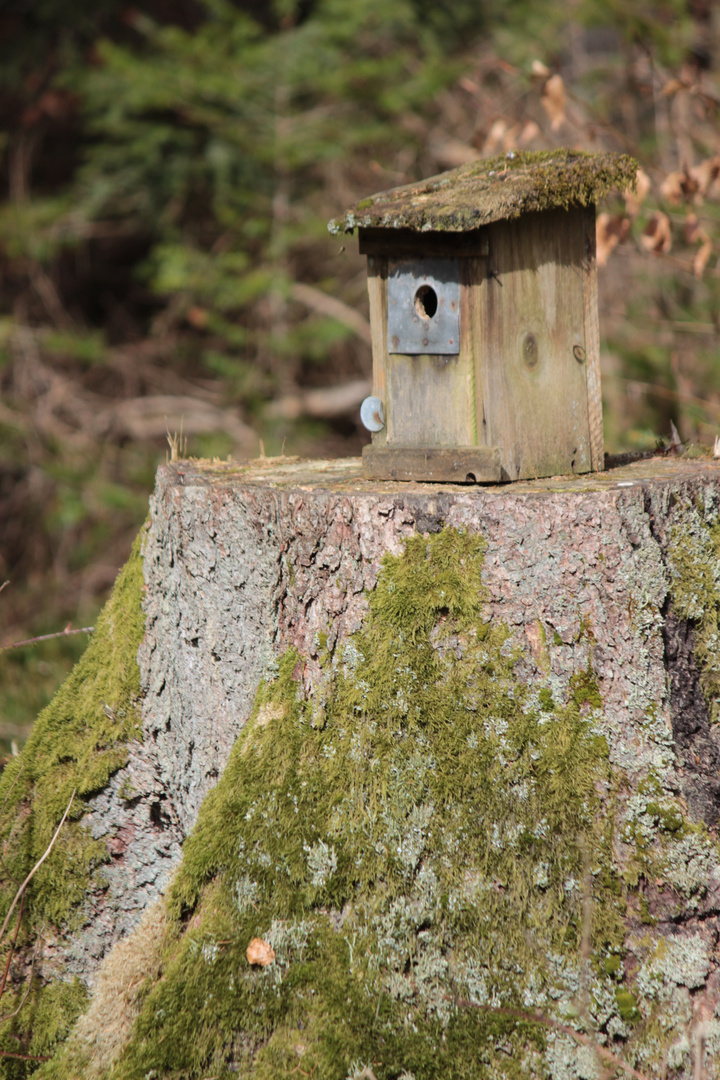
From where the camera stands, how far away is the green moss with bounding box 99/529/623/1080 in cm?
200

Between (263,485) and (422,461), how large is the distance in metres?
0.48

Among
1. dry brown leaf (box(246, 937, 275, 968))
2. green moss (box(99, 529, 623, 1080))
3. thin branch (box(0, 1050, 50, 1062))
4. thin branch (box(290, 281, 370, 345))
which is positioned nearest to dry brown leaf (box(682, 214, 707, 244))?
green moss (box(99, 529, 623, 1080))

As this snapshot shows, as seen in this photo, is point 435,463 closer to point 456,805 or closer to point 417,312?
point 417,312

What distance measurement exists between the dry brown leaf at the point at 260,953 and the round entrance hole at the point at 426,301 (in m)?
1.72

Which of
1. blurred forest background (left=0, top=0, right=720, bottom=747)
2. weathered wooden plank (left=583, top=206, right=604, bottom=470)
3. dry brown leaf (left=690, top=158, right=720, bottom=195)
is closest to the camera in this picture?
weathered wooden plank (left=583, top=206, right=604, bottom=470)

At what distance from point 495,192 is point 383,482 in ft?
2.76

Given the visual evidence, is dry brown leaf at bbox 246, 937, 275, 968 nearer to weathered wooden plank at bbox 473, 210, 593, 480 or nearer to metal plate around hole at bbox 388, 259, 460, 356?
weathered wooden plank at bbox 473, 210, 593, 480

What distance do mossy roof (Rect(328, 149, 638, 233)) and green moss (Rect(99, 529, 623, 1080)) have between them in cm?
85

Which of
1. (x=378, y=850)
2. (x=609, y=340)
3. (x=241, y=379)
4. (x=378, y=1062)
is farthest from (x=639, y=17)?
(x=378, y=1062)

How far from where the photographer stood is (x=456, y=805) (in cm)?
213

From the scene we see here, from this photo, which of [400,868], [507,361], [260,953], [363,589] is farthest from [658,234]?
[260,953]

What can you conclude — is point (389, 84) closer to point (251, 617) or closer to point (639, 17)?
point (639, 17)

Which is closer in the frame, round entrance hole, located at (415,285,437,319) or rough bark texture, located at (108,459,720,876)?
rough bark texture, located at (108,459,720,876)

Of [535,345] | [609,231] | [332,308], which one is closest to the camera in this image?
[535,345]
